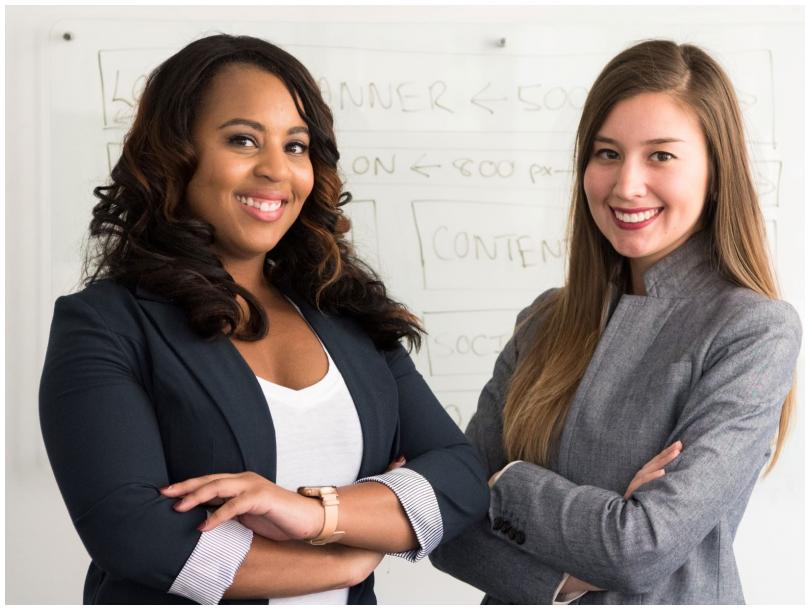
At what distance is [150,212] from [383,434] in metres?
0.55

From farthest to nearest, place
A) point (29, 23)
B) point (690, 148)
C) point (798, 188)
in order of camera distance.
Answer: point (798, 188) → point (29, 23) → point (690, 148)

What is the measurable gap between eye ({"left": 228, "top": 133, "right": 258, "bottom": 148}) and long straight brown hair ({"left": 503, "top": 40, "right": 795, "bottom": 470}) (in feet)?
2.23

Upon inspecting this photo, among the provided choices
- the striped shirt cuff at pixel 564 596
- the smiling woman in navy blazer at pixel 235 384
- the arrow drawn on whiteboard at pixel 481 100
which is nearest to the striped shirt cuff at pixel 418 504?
the smiling woman in navy blazer at pixel 235 384

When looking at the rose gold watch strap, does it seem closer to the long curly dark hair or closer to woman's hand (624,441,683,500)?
the long curly dark hair

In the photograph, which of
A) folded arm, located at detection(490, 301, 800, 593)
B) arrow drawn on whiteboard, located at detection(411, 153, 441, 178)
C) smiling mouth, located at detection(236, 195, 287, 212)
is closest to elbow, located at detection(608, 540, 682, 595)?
folded arm, located at detection(490, 301, 800, 593)

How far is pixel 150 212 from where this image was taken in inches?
65.0

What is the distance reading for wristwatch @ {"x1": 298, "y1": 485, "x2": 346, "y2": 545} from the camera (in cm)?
152

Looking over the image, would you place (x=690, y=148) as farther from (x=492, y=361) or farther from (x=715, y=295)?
(x=492, y=361)

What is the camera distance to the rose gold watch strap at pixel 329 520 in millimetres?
1518

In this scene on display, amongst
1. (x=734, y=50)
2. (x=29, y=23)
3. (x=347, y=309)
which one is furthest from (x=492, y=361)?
(x=29, y=23)

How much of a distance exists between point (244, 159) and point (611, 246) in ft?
2.66

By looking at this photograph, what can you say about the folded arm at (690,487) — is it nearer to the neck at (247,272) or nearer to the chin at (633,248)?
the chin at (633,248)

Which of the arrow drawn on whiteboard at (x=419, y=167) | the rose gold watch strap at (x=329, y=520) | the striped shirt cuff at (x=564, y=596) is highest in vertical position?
the arrow drawn on whiteboard at (x=419, y=167)

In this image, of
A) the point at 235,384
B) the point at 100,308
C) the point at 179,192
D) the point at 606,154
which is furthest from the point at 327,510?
the point at 606,154
